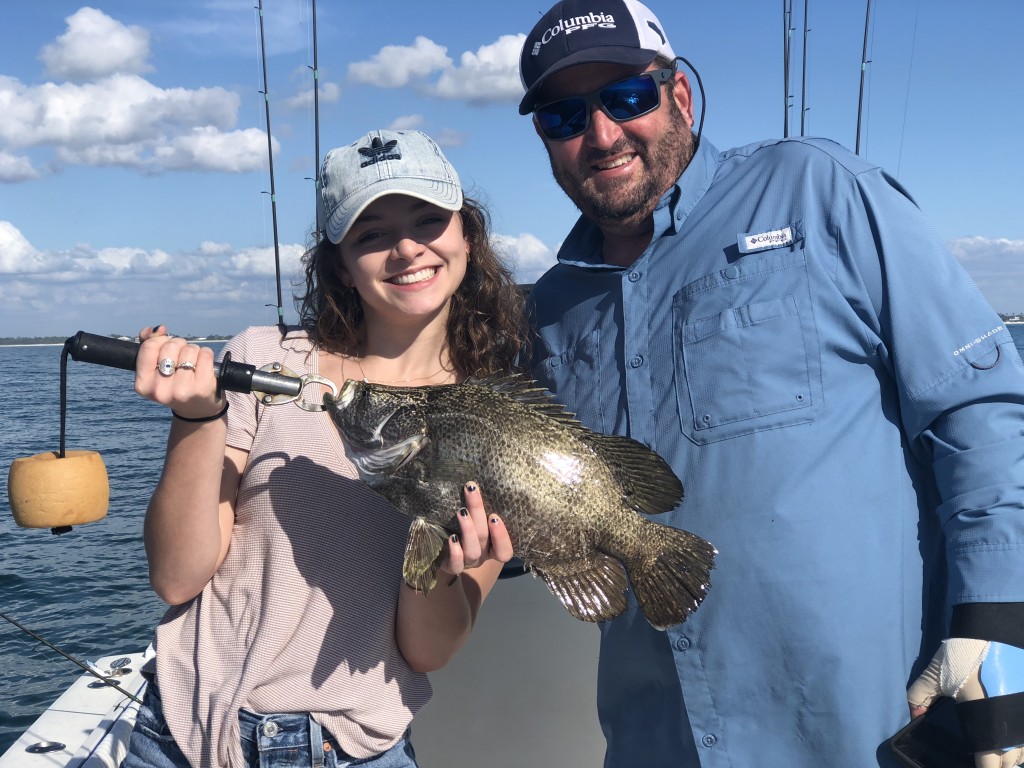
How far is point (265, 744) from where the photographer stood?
254 cm

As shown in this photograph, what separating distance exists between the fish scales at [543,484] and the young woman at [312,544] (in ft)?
0.37

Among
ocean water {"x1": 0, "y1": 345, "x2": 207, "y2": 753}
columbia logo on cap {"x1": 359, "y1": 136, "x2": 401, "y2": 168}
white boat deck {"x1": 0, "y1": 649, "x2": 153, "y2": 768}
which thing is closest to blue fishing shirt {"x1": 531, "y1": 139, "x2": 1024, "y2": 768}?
columbia logo on cap {"x1": 359, "y1": 136, "x2": 401, "y2": 168}

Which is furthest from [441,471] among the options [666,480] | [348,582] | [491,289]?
[491,289]

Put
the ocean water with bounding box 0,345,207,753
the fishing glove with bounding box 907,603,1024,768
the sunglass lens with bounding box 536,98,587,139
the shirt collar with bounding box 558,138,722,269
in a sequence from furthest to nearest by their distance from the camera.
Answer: the ocean water with bounding box 0,345,207,753 → the sunglass lens with bounding box 536,98,587,139 → the shirt collar with bounding box 558,138,722,269 → the fishing glove with bounding box 907,603,1024,768

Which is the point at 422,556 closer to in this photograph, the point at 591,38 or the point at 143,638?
the point at 591,38

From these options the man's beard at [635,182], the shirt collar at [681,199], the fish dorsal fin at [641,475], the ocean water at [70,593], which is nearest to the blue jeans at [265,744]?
the fish dorsal fin at [641,475]

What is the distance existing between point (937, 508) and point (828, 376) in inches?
20.4

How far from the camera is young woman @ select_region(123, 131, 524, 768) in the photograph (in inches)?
98.7

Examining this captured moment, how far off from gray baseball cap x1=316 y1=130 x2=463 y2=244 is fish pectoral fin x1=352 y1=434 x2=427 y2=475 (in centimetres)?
75

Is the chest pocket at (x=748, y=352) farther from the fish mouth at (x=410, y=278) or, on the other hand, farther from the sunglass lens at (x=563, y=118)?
the fish mouth at (x=410, y=278)

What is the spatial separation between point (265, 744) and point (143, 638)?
33.7 feet

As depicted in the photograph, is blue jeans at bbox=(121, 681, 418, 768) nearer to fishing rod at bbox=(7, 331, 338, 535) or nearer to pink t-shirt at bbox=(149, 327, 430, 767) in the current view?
pink t-shirt at bbox=(149, 327, 430, 767)

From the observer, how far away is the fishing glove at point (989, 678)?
7.44ft

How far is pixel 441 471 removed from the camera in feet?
8.51
